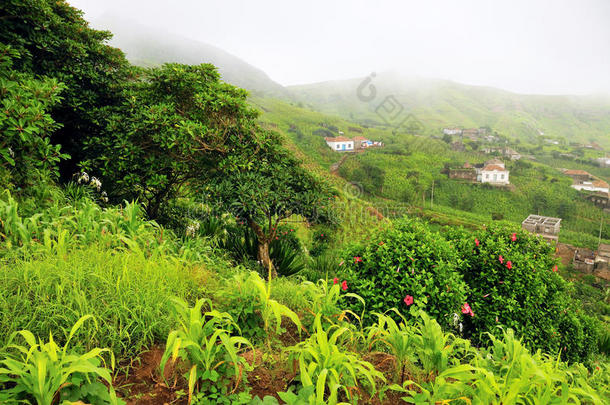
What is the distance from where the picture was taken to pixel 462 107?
134375 millimetres

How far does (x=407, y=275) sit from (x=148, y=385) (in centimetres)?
222

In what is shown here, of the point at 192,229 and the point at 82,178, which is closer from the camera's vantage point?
the point at 82,178

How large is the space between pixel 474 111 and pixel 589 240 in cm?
10443

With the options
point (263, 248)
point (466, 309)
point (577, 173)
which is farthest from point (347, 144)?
point (466, 309)

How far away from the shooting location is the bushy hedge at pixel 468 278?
286 centimetres

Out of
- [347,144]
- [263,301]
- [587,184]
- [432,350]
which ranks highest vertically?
[347,144]

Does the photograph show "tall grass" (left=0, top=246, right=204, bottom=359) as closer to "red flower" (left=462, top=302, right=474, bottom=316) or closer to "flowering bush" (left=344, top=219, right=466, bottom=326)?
"flowering bush" (left=344, top=219, right=466, bottom=326)

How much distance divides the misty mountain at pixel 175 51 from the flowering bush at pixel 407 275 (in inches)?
4339

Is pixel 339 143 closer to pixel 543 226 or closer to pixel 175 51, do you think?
pixel 543 226

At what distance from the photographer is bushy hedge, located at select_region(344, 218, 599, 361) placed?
286 cm

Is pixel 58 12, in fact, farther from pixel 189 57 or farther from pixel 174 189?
pixel 189 57

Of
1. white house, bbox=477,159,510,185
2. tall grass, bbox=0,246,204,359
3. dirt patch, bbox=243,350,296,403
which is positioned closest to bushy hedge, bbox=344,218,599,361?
dirt patch, bbox=243,350,296,403

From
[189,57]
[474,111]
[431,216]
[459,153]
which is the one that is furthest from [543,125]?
[189,57]

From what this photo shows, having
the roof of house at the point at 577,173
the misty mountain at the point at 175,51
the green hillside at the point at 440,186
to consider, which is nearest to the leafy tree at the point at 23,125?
the green hillside at the point at 440,186
